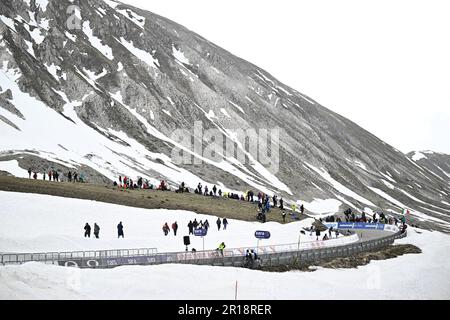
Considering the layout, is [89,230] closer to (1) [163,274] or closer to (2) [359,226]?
(1) [163,274]

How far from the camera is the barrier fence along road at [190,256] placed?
93.7 feet

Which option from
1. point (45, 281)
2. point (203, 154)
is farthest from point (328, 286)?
point (203, 154)

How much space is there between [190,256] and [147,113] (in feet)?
274

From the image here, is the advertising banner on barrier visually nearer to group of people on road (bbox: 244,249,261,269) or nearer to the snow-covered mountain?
the snow-covered mountain

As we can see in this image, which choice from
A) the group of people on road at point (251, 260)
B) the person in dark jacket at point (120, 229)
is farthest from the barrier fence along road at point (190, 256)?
the person in dark jacket at point (120, 229)

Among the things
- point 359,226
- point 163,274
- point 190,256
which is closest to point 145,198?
point 190,256

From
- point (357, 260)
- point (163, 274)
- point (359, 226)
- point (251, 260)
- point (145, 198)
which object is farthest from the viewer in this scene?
point (359, 226)

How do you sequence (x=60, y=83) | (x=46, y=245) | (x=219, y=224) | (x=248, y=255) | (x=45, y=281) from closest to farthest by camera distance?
(x=45, y=281) < (x=46, y=245) < (x=248, y=255) < (x=219, y=224) < (x=60, y=83)

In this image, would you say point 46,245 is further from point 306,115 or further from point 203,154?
point 306,115

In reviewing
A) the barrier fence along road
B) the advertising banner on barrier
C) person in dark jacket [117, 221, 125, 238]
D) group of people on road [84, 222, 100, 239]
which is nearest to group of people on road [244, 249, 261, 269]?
the barrier fence along road

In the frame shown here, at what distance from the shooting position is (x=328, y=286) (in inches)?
1206

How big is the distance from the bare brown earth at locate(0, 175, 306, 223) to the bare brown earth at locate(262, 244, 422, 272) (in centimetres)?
1321

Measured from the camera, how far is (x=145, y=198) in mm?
55469

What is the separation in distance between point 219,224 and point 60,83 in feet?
222
